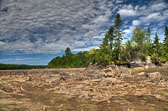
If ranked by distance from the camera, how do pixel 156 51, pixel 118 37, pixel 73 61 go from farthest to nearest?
pixel 73 61 → pixel 156 51 → pixel 118 37

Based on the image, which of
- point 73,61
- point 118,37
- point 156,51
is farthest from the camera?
point 73,61

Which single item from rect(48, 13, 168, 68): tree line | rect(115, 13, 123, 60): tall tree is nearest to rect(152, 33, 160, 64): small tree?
rect(48, 13, 168, 68): tree line

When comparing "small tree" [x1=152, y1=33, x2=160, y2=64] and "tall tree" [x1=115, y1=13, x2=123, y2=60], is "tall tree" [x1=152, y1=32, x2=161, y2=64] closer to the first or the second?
"small tree" [x1=152, y1=33, x2=160, y2=64]

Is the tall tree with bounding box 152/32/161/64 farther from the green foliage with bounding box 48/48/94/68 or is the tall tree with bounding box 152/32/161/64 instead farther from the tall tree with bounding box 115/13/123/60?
the green foliage with bounding box 48/48/94/68

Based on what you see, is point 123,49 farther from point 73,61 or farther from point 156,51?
point 73,61

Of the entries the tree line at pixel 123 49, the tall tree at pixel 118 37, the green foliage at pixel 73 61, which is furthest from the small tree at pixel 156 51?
the green foliage at pixel 73 61

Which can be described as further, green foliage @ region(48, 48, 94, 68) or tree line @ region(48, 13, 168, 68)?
green foliage @ region(48, 48, 94, 68)

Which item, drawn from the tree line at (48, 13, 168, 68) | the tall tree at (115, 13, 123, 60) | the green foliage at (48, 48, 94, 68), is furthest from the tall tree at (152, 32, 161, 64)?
the green foliage at (48, 48, 94, 68)

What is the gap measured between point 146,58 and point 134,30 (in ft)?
84.1

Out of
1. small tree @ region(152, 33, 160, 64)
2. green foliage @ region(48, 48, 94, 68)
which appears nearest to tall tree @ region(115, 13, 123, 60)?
small tree @ region(152, 33, 160, 64)

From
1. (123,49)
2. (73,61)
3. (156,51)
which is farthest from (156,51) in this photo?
(73,61)

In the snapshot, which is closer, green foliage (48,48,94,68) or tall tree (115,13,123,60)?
tall tree (115,13,123,60)

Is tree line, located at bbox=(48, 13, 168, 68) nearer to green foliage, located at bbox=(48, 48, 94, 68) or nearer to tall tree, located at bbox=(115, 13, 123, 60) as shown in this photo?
tall tree, located at bbox=(115, 13, 123, 60)

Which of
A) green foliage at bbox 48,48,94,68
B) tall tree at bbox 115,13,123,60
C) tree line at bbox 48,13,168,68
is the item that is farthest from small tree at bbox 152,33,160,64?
green foliage at bbox 48,48,94,68
